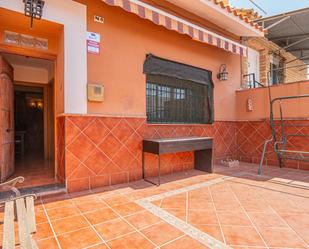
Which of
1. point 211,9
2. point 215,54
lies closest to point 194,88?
point 215,54

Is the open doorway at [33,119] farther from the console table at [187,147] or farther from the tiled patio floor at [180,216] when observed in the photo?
the console table at [187,147]

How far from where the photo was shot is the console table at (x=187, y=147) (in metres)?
3.51

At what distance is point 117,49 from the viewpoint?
370 centimetres

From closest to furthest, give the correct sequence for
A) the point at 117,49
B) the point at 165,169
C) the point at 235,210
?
1. the point at 235,210
2. the point at 117,49
3. the point at 165,169

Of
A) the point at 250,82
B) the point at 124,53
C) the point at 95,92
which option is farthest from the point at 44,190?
the point at 250,82

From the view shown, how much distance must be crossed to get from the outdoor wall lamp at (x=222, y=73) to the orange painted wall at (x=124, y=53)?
125 cm

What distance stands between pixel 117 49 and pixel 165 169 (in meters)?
2.64

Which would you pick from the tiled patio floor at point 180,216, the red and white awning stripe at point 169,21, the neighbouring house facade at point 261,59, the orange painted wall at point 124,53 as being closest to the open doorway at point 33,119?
the tiled patio floor at point 180,216

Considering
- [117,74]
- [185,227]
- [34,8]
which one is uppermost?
[34,8]

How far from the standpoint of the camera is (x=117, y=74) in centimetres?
369

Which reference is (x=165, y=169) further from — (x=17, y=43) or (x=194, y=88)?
(x=17, y=43)

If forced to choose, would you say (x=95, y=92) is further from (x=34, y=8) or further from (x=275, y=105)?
(x=275, y=105)

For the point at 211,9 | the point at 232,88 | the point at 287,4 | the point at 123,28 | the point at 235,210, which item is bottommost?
the point at 235,210

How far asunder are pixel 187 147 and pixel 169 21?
2.44 meters
